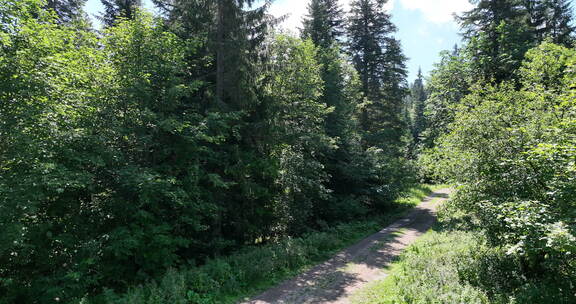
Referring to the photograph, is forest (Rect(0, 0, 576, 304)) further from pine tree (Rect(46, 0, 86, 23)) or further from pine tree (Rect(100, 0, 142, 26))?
pine tree (Rect(46, 0, 86, 23))

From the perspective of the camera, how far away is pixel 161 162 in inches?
403

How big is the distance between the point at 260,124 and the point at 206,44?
389cm

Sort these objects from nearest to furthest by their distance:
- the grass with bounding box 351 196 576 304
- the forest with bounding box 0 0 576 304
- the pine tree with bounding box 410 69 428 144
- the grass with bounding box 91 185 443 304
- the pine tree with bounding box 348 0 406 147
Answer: the forest with bounding box 0 0 576 304 < the grass with bounding box 351 196 576 304 < the grass with bounding box 91 185 443 304 < the pine tree with bounding box 348 0 406 147 < the pine tree with bounding box 410 69 428 144

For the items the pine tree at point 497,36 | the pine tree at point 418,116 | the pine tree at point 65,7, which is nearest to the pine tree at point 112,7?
the pine tree at point 65,7

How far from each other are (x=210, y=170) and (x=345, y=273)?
21.0ft

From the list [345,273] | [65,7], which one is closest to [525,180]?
[345,273]

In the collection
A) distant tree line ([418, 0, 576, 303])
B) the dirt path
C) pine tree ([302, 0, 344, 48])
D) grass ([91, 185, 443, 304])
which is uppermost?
pine tree ([302, 0, 344, 48])

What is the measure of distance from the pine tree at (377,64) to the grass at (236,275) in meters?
15.1

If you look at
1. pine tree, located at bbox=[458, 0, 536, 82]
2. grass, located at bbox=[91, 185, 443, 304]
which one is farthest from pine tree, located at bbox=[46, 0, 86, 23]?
pine tree, located at bbox=[458, 0, 536, 82]

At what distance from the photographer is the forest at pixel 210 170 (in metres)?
6.74

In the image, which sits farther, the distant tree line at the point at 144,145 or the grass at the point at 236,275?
the grass at the point at 236,275

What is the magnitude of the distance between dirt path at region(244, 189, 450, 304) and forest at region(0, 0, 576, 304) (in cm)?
58

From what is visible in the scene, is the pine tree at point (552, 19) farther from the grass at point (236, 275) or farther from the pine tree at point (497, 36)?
the grass at point (236, 275)

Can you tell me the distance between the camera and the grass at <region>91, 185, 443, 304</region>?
724 centimetres
